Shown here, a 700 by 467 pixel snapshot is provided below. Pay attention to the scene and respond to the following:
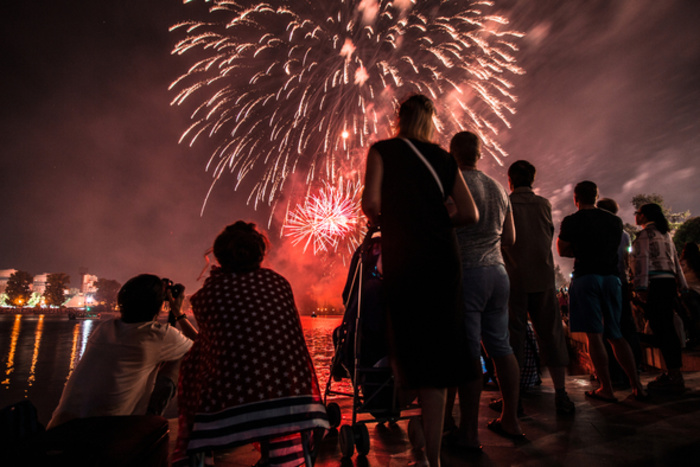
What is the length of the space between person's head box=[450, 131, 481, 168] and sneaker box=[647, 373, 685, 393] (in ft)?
12.2

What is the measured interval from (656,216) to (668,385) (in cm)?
207

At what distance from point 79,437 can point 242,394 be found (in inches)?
27.7

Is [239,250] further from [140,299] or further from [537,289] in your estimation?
[537,289]

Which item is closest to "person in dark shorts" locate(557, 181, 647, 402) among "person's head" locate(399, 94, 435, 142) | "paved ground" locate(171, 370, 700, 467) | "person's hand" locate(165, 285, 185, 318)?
"paved ground" locate(171, 370, 700, 467)

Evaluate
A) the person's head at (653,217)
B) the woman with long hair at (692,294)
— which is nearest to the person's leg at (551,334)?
the person's head at (653,217)

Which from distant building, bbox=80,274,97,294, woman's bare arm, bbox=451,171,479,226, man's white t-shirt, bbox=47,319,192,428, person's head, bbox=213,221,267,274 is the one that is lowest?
man's white t-shirt, bbox=47,319,192,428

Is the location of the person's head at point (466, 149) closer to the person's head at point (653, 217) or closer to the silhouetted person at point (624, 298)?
the silhouetted person at point (624, 298)

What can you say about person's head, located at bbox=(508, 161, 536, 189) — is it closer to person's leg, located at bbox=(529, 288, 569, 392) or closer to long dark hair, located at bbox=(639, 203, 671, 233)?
person's leg, located at bbox=(529, 288, 569, 392)

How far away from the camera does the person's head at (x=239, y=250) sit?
7.51 ft

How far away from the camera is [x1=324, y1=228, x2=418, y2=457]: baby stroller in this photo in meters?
2.65

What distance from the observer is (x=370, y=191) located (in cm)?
209

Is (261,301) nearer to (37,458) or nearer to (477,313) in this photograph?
(37,458)

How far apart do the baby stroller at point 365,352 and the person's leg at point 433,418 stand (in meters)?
0.65

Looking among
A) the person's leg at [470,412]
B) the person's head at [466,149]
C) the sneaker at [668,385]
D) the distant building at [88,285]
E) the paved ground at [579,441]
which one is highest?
the distant building at [88,285]
